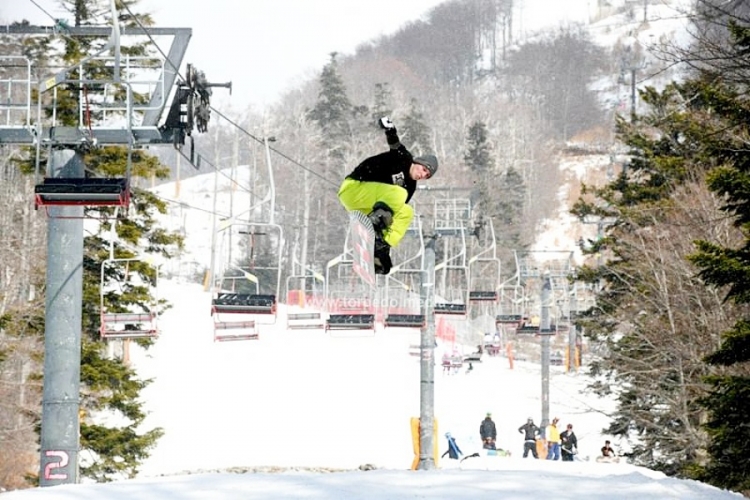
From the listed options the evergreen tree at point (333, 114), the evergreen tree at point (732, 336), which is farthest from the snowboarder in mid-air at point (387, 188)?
the evergreen tree at point (333, 114)

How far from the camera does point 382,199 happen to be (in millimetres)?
11430

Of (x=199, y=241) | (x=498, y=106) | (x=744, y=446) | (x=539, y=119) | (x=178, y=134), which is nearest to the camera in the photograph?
(x=744, y=446)

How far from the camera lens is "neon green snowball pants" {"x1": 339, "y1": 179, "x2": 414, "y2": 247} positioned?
11.4m

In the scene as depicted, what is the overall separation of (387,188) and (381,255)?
82cm

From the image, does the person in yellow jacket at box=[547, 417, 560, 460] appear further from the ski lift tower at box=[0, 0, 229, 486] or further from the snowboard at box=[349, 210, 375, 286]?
the snowboard at box=[349, 210, 375, 286]

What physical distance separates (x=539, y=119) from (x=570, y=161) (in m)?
10.0

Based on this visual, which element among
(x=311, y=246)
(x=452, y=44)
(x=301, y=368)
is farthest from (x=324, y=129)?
(x=452, y=44)

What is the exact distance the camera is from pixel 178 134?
16078mm

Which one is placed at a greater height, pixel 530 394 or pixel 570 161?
pixel 570 161

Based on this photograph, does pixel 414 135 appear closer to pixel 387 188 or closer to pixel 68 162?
pixel 68 162

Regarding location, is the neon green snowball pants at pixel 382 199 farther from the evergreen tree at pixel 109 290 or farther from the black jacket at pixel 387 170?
the evergreen tree at pixel 109 290

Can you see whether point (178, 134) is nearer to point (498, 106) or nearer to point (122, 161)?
point (122, 161)

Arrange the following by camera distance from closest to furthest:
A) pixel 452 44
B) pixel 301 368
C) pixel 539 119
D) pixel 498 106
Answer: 1. pixel 301 368
2. pixel 498 106
3. pixel 539 119
4. pixel 452 44

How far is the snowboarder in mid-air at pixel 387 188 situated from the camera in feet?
36.9
